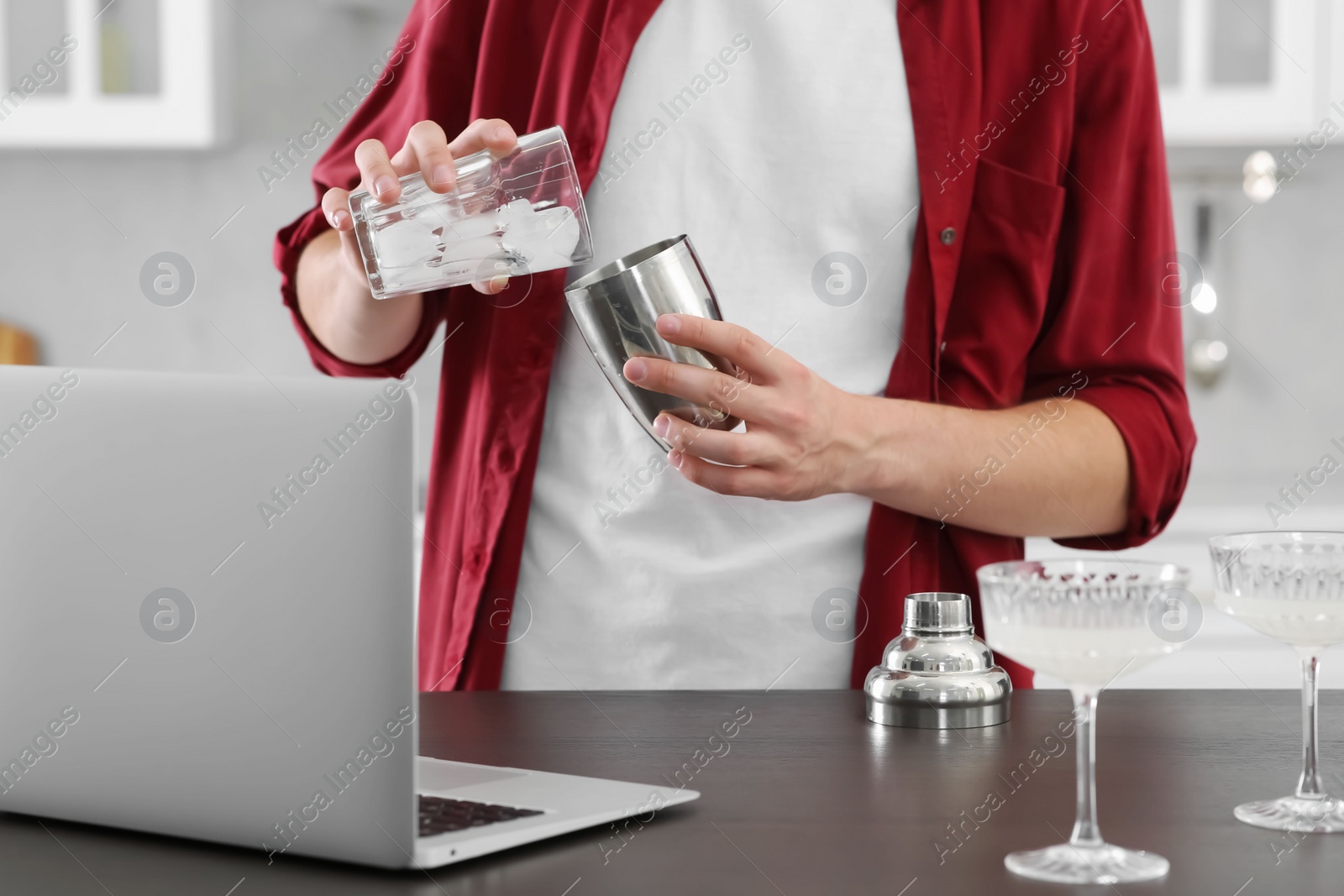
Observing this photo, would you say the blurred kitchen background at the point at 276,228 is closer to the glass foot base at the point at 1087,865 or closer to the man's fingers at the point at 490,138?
the man's fingers at the point at 490,138

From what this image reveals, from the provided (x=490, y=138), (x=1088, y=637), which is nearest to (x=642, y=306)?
(x=490, y=138)

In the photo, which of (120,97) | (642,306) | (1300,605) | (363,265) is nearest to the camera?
(1300,605)

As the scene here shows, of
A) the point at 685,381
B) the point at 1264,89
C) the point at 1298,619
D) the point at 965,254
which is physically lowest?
the point at 1298,619

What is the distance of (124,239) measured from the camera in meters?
2.98

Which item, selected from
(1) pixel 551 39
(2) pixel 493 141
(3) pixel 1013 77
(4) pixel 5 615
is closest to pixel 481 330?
(1) pixel 551 39

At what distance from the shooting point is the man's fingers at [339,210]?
1.06 meters

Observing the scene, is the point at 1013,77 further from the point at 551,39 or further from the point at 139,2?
the point at 139,2

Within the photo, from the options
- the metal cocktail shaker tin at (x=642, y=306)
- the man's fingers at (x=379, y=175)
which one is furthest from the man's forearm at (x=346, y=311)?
the metal cocktail shaker tin at (x=642, y=306)

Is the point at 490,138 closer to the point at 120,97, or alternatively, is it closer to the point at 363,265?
the point at 363,265

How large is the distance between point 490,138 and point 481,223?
84 mm
